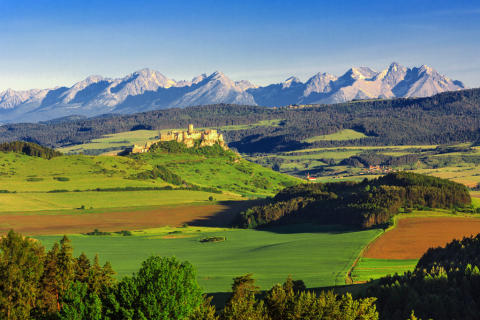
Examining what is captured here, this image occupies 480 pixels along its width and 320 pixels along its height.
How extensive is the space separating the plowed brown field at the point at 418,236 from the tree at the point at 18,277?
5979cm

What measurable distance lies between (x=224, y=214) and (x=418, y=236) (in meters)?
71.9

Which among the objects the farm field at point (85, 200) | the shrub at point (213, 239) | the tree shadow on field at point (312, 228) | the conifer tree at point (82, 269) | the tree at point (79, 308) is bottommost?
the shrub at point (213, 239)

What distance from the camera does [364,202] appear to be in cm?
13862

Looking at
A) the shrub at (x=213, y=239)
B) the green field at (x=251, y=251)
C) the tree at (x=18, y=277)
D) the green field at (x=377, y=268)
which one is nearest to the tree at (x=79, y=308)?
the tree at (x=18, y=277)

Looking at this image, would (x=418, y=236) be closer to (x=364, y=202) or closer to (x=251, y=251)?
(x=364, y=202)

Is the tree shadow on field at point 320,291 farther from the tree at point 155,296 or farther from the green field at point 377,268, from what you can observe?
the tree at point 155,296

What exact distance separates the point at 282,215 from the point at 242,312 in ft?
376

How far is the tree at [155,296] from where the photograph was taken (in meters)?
44.2

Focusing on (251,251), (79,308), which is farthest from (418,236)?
(79,308)

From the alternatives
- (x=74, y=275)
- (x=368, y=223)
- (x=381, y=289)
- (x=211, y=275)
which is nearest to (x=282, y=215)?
(x=368, y=223)

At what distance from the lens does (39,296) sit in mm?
54219

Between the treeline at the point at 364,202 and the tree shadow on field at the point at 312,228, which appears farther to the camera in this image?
the treeline at the point at 364,202

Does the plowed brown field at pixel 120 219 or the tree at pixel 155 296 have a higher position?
the tree at pixel 155 296

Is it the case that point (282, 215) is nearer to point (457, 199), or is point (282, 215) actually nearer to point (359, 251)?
point (457, 199)
